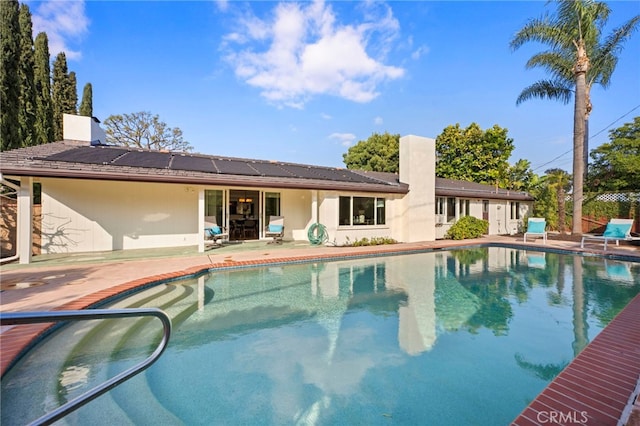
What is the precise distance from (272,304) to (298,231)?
9.05 m

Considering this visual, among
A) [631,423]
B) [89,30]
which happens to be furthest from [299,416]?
[89,30]

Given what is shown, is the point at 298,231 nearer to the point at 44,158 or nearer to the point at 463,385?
the point at 44,158

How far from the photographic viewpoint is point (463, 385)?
342cm

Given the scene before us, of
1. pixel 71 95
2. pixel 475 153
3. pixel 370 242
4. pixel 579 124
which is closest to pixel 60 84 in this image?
pixel 71 95

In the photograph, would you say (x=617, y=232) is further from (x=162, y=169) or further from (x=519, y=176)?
(x=162, y=169)

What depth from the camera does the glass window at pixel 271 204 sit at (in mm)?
14188

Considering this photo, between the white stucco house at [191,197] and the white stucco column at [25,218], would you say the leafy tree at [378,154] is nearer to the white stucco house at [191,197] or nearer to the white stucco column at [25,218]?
the white stucco house at [191,197]

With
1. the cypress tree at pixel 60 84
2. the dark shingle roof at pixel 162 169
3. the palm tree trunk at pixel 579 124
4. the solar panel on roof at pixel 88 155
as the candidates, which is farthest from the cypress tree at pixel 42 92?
the palm tree trunk at pixel 579 124

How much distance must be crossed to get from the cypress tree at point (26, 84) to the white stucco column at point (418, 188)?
1998 cm

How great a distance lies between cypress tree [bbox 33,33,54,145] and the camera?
16.6m

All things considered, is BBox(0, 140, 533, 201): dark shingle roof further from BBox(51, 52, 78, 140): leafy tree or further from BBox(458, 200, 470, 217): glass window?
BBox(51, 52, 78, 140): leafy tree

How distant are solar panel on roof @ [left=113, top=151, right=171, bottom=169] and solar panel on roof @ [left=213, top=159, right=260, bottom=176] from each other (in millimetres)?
1953

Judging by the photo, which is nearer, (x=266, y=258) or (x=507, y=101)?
(x=266, y=258)

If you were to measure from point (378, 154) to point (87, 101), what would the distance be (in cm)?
2594
